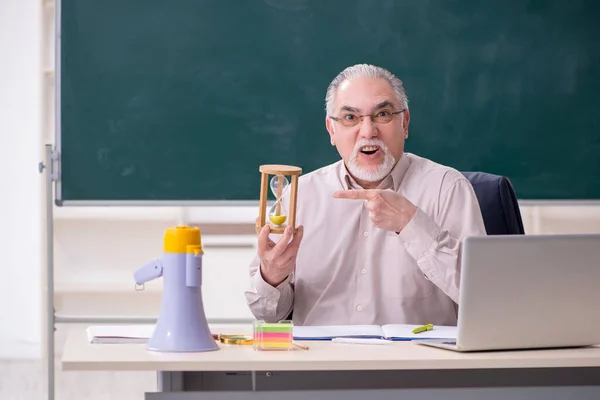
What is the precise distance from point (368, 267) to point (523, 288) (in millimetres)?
860

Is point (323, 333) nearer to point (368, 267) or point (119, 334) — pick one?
point (119, 334)

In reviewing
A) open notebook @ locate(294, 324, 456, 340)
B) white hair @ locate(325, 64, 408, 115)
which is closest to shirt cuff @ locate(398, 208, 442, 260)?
open notebook @ locate(294, 324, 456, 340)

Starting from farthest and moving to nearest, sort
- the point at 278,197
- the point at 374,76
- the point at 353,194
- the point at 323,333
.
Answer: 1. the point at 374,76
2. the point at 353,194
3. the point at 278,197
4. the point at 323,333

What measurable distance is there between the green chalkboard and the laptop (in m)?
2.03

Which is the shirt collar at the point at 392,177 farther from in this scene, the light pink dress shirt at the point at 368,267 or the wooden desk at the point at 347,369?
the wooden desk at the point at 347,369

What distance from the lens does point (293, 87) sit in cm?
348

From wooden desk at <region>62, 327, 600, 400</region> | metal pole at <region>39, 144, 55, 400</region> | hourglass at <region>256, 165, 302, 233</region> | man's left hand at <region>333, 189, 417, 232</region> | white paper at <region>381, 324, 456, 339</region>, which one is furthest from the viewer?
metal pole at <region>39, 144, 55, 400</region>

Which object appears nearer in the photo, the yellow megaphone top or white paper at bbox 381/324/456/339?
the yellow megaphone top

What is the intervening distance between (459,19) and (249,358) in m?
2.43

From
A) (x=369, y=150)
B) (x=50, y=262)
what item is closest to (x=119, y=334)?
(x=369, y=150)

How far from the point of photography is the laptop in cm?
146

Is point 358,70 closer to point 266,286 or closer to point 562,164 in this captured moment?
point 266,286

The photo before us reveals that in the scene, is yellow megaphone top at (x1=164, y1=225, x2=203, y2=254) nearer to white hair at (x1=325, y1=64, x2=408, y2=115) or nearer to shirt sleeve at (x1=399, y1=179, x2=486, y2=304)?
shirt sleeve at (x1=399, y1=179, x2=486, y2=304)

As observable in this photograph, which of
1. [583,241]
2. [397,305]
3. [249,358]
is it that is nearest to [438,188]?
[397,305]
